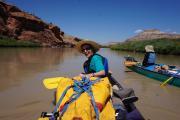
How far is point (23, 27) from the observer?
2408 inches

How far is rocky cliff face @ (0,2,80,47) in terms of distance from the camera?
54775 millimetres

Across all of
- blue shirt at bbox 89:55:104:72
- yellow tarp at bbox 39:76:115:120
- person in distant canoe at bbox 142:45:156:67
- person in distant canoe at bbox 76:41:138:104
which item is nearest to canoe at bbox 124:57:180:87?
person in distant canoe at bbox 142:45:156:67

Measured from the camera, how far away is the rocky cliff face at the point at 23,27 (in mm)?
54775

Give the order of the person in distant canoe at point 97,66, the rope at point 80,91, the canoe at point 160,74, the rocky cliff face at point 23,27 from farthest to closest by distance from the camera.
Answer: the rocky cliff face at point 23,27 < the canoe at point 160,74 < the person in distant canoe at point 97,66 < the rope at point 80,91

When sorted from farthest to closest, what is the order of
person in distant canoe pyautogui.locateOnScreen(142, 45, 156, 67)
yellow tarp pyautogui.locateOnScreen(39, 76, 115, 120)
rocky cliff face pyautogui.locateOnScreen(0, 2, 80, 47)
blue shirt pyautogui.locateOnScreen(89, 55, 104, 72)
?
rocky cliff face pyautogui.locateOnScreen(0, 2, 80, 47) → person in distant canoe pyautogui.locateOnScreen(142, 45, 156, 67) → blue shirt pyautogui.locateOnScreen(89, 55, 104, 72) → yellow tarp pyautogui.locateOnScreen(39, 76, 115, 120)

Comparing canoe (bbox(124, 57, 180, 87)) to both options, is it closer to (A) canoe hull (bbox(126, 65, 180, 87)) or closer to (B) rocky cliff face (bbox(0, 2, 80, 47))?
(A) canoe hull (bbox(126, 65, 180, 87))

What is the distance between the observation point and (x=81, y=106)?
3109 millimetres

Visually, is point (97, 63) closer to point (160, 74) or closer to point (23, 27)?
point (160, 74)

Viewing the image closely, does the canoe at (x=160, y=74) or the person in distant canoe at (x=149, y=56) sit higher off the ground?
the person in distant canoe at (x=149, y=56)

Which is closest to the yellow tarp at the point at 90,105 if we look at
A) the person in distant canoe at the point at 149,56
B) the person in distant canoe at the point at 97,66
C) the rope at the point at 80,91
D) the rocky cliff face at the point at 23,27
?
the rope at the point at 80,91

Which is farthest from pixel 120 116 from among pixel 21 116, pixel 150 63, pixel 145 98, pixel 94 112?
pixel 150 63

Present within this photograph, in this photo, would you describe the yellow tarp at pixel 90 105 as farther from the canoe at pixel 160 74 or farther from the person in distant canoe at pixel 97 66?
the canoe at pixel 160 74

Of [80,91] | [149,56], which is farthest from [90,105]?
[149,56]

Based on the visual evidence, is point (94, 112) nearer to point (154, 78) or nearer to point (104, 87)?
point (104, 87)
